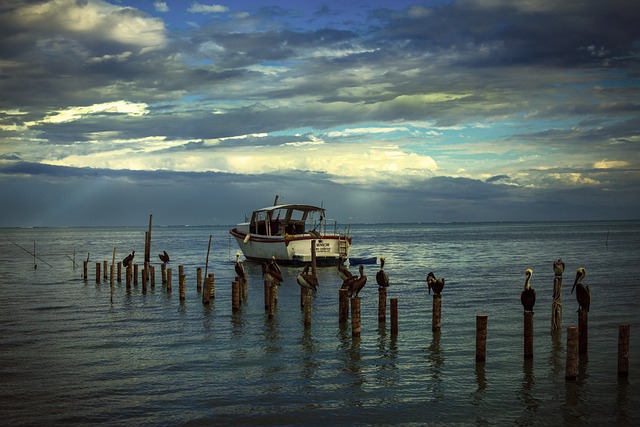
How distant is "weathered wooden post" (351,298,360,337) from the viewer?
63.1ft

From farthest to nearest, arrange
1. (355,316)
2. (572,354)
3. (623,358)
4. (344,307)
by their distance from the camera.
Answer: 1. (344,307)
2. (355,316)
3. (623,358)
4. (572,354)

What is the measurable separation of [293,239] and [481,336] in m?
29.7

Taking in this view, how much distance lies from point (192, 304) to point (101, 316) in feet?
13.8

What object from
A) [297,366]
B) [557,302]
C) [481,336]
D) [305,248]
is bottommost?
[297,366]

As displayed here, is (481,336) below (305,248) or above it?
below

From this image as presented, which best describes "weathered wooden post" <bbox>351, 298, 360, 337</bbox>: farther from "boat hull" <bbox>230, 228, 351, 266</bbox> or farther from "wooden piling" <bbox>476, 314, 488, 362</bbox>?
"boat hull" <bbox>230, 228, 351, 266</bbox>

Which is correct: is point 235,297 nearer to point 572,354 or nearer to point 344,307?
point 344,307

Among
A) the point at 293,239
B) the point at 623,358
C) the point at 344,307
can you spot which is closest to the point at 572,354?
the point at 623,358

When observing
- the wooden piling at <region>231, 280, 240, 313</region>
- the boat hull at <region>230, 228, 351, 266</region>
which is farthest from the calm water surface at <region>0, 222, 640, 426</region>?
the boat hull at <region>230, 228, 351, 266</region>

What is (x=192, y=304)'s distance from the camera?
28.8 metres

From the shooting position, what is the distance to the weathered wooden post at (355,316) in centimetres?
1923

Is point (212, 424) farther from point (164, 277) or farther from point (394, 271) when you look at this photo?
point (394, 271)

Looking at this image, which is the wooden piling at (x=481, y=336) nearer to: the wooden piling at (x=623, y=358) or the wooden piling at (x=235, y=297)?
the wooden piling at (x=623, y=358)

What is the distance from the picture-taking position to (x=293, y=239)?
45375 mm
